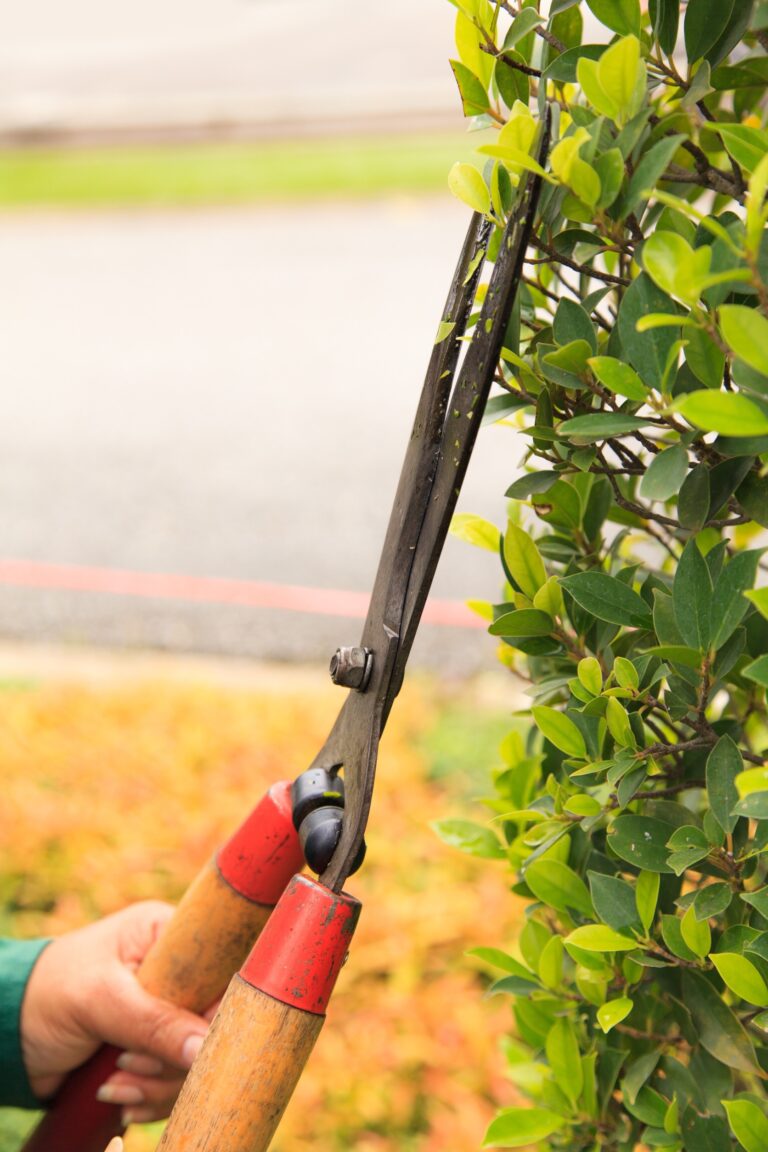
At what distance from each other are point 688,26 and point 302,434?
13.5 feet

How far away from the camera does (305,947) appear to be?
62cm

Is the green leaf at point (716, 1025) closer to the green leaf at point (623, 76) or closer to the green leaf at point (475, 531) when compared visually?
the green leaf at point (475, 531)

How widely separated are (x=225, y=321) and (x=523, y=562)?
5.29 m

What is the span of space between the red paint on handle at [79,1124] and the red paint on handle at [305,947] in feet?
1.27

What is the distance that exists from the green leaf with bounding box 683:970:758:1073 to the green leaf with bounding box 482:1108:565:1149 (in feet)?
0.42

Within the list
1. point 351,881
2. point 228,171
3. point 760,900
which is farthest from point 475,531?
point 228,171

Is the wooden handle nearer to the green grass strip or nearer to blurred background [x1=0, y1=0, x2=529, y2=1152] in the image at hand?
blurred background [x1=0, y1=0, x2=529, y2=1152]

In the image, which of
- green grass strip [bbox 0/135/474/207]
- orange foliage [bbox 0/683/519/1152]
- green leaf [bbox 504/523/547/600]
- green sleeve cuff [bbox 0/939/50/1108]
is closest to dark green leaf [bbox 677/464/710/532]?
green leaf [bbox 504/523/547/600]

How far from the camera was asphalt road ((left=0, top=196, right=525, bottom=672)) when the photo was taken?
12.0ft

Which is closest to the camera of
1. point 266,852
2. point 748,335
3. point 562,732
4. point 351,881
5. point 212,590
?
point 748,335

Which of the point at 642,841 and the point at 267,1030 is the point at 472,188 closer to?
the point at 642,841

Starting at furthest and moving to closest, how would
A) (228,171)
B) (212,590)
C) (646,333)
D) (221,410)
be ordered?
(228,171) < (221,410) < (212,590) < (646,333)

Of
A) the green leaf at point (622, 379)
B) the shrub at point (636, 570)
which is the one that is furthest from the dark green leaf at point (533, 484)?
the green leaf at point (622, 379)

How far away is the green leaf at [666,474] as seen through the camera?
0.53 m
